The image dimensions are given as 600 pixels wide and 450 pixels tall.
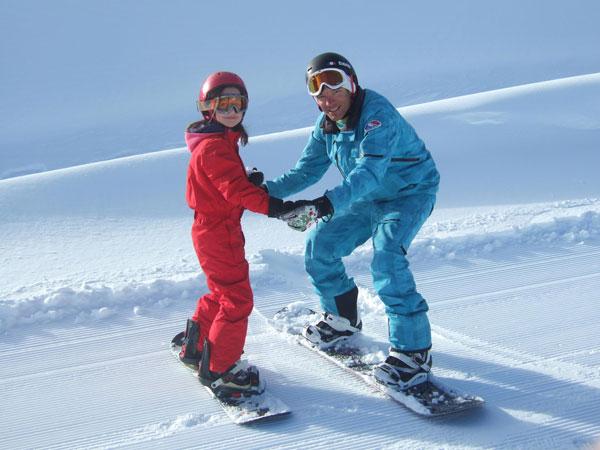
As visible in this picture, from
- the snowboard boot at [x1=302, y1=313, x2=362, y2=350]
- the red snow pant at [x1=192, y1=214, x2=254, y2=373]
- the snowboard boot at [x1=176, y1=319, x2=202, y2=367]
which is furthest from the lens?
the snowboard boot at [x1=302, y1=313, x2=362, y2=350]

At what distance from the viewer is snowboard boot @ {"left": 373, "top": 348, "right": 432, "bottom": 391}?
11.2 ft

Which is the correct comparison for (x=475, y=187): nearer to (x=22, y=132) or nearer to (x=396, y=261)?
(x=396, y=261)

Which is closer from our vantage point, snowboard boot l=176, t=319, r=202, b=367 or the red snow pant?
the red snow pant

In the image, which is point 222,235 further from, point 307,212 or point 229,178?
point 307,212

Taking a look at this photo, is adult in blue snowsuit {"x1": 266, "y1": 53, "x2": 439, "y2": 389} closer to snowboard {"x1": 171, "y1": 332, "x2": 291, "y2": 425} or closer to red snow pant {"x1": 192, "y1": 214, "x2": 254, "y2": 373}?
red snow pant {"x1": 192, "y1": 214, "x2": 254, "y2": 373}

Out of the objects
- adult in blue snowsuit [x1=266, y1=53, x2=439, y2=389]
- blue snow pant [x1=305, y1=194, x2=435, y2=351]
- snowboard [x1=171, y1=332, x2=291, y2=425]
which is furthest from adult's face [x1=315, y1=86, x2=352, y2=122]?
snowboard [x1=171, y1=332, x2=291, y2=425]

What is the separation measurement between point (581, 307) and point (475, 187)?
256 cm

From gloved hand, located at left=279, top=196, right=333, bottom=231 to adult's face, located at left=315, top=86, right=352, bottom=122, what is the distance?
20.1 inches

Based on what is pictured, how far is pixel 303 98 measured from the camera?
1822 centimetres

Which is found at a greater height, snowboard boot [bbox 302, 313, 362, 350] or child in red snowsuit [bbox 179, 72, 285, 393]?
child in red snowsuit [bbox 179, 72, 285, 393]

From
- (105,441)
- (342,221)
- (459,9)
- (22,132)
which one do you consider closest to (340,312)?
(342,221)

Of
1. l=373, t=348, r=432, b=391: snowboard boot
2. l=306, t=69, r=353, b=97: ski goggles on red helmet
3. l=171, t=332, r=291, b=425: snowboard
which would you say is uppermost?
l=306, t=69, r=353, b=97: ski goggles on red helmet

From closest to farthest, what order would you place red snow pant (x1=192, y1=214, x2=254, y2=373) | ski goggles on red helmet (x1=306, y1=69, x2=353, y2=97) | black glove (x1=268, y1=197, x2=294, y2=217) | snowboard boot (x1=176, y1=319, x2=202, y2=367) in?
1. black glove (x1=268, y1=197, x2=294, y2=217)
2. red snow pant (x1=192, y1=214, x2=254, y2=373)
3. ski goggles on red helmet (x1=306, y1=69, x2=353, y2=97)
4. snowboard boot (x1=176, y1=319, x2=202, y2=367)

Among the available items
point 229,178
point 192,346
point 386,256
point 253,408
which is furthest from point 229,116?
point 253,408
